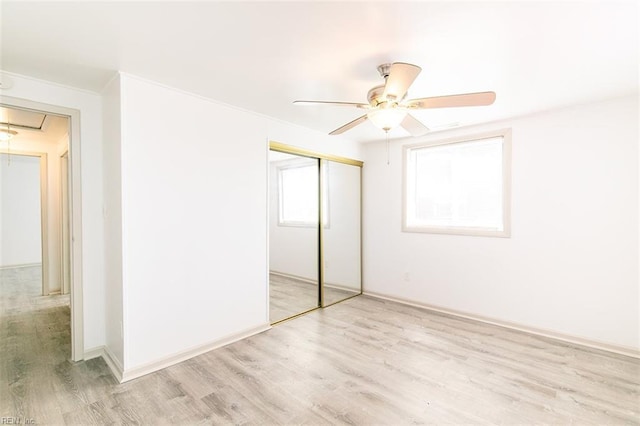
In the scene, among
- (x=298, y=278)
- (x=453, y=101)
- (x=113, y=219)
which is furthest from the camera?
(x=298, y=278)

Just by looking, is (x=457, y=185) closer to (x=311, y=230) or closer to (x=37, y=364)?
(x=311, y=230)

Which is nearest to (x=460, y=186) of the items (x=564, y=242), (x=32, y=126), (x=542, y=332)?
(x=564, y=242)

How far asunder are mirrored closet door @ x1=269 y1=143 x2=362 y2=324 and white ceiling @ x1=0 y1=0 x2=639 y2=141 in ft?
4.31

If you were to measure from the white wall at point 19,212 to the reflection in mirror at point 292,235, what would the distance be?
21.6 ft

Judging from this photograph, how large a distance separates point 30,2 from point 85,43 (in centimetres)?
39

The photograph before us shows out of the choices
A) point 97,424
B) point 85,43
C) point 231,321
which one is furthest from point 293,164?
point 97,424

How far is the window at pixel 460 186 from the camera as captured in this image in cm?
355

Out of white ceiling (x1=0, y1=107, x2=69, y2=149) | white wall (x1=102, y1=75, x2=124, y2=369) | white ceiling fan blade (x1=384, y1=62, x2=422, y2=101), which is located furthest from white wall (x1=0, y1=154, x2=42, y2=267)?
white ceiling fan blade (x1=384, y1=62, x2=422, y2=101)

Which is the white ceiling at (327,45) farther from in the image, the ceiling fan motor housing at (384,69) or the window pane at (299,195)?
the window pane at (299,195)

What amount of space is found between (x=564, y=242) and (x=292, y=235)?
121 inches

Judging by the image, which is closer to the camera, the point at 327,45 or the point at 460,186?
the point at 327,45

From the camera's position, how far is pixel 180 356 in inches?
104

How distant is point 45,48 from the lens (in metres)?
1.94

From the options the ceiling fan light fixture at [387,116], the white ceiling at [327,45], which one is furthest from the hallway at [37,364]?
the ceiling fan light fixture at [387,116]
